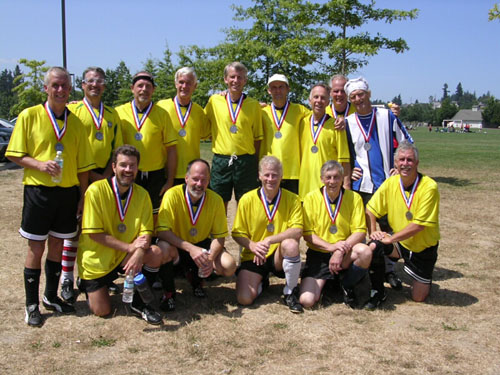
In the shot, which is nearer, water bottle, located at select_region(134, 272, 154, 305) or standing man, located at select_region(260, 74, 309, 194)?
water bottle, located at select_region(134, 272, 154, 305)

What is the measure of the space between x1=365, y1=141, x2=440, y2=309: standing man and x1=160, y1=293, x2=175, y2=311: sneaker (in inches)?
82.4

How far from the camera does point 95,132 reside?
5.12 metres

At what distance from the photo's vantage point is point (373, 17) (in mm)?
15875

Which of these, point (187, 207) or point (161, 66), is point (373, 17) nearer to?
point (187, 207)

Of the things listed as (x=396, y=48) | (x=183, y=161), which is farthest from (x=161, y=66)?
(x=183, y=161)

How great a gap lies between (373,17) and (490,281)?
12256 millimetres

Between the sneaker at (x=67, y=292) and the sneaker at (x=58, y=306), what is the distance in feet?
0.58

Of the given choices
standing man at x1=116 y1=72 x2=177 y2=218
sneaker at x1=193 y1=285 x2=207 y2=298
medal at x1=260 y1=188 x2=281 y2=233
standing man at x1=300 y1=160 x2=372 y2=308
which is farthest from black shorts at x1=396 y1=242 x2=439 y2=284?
standing man at x1=116 y1=72 x2=177 y2=218

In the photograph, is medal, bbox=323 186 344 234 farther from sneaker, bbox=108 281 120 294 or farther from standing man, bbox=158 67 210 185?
sneaker, bbox=108 281 120 294

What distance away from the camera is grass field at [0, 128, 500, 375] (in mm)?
3736

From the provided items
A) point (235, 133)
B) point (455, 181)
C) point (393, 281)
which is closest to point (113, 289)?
point (235, 133)

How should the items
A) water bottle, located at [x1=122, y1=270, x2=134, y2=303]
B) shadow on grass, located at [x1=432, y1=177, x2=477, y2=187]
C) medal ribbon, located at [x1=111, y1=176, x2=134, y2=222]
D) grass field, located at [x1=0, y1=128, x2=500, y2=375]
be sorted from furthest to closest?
shadow on grass, located at [x1=432, y1=177, x2=477, y2=187], medal ribbon, located at [x1=111, y1=176, x2=134, y2=222], water bottle, located at [x1=122, y1=270, x2=134, y2=303], grass field, located at [x1=0, y1=128, x2=500, y2=375]

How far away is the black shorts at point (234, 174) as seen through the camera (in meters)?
5.88

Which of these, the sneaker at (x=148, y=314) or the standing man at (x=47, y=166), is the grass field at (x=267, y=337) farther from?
the standing man at (x=47, y=166)
